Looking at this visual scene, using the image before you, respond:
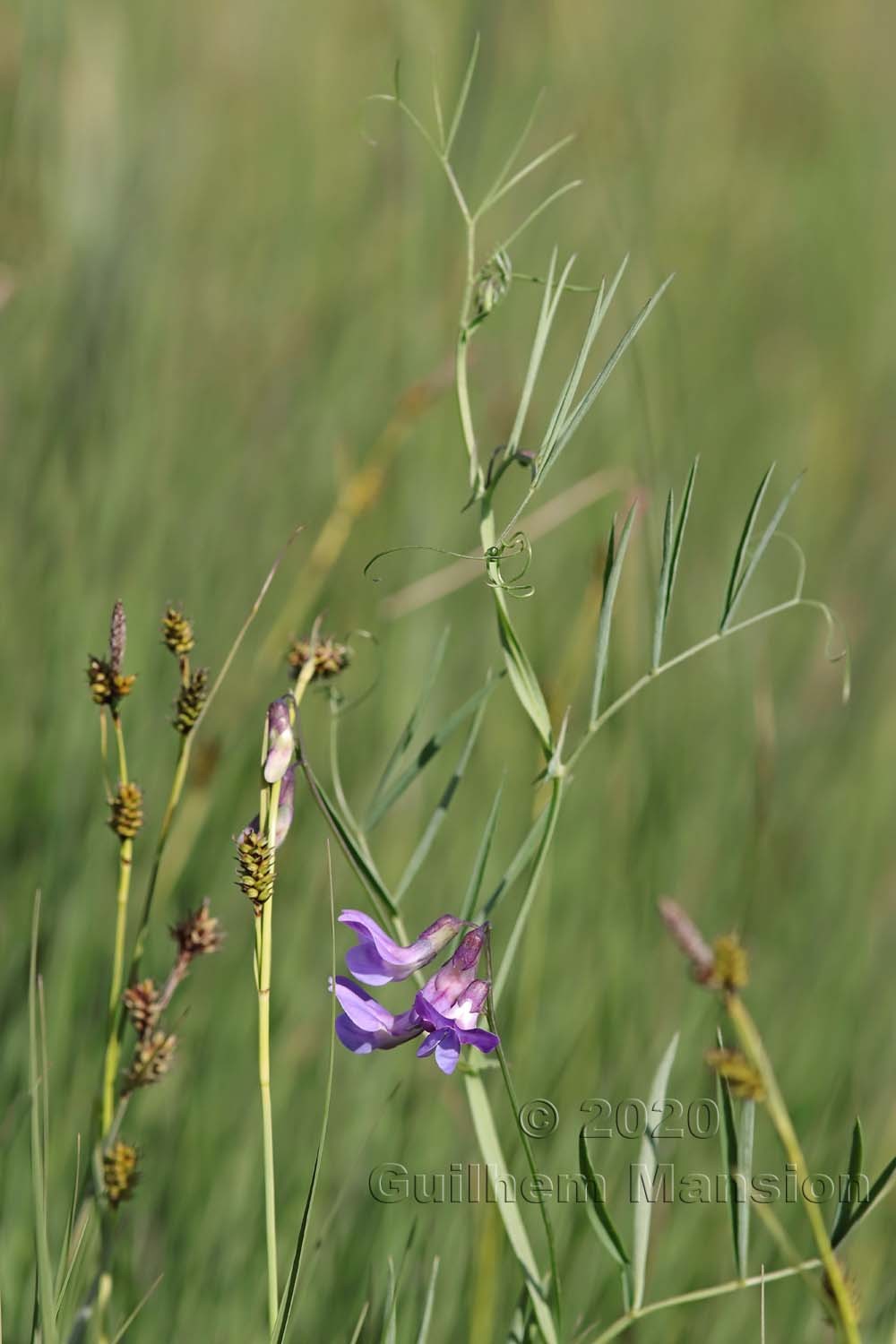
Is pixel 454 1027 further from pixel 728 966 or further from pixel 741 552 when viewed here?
pixel 741 552

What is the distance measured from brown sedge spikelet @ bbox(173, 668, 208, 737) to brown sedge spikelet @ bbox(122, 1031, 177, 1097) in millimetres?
183

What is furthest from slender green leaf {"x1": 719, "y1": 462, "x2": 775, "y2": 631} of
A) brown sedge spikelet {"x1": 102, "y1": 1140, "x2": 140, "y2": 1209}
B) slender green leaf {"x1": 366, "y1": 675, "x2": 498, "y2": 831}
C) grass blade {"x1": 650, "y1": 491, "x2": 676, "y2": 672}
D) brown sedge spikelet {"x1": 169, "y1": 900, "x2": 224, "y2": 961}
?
brown sedge spikelet {"x1": 102, "y1": 1140, "x2": 140, "y2": 1209}

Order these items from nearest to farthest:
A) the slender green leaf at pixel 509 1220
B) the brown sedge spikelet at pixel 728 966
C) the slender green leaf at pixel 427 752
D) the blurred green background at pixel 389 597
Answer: the brown sedge spikelet at pixel 728 966
the slender green leaf at pixel 509 1220
the slender green leaf at pixel 427 752
the blurred green background at pixel 389 597

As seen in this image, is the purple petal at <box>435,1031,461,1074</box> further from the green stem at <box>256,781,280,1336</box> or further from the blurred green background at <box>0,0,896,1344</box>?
the blurred green background at <box>0,0,896,1344</box>

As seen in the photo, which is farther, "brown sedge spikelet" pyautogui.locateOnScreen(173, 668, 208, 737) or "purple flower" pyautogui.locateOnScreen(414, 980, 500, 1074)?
"brown sedge spikelet" pyautogui.locateOnScreen(173, 668, 208, 737)

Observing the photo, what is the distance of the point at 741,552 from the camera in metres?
0.78

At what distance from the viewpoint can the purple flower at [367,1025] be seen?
0.70m

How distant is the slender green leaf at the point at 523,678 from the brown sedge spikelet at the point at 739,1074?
0.66ft

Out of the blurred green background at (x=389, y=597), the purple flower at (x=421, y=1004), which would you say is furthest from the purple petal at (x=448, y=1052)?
the blurred green background at (x=389, y=597)

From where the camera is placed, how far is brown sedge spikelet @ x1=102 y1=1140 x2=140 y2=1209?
76 centimetres

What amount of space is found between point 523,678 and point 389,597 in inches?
36.5

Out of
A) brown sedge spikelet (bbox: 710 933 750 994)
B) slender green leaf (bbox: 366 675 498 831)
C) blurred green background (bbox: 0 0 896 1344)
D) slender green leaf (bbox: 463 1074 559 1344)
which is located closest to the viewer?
brown sedge spikelet (bbox: 710 933 750 994)

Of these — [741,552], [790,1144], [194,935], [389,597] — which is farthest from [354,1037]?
[389,597]

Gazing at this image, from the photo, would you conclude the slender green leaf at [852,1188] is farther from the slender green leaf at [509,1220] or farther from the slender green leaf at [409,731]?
the slender green leaf at [409,731]
